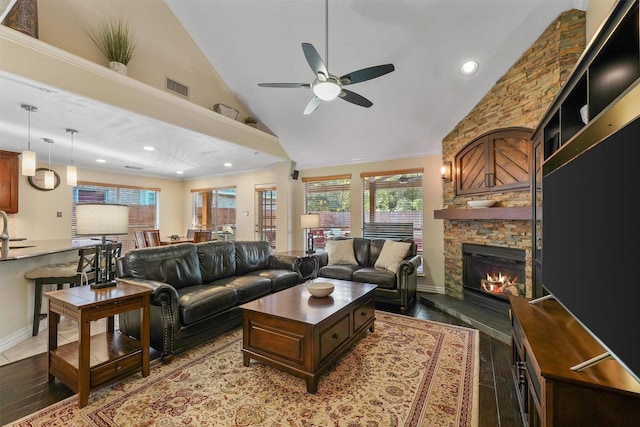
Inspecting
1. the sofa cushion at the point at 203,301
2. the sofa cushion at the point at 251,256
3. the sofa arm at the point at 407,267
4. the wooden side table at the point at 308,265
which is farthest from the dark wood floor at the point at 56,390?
the wooden side table at the point at 308,265

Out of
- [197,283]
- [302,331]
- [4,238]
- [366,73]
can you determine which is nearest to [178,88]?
[4,238]

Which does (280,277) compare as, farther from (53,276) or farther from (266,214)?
(266,214)

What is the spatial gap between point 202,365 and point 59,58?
3.14 m

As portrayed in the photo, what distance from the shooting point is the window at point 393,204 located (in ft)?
16.4

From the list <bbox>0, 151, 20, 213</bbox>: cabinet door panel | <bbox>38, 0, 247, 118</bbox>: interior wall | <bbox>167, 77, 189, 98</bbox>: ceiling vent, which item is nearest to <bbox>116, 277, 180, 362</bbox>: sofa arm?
<bbox>38, 0, 247, 118</bbox>: interior wall

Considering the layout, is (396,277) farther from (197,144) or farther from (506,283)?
(197,144)

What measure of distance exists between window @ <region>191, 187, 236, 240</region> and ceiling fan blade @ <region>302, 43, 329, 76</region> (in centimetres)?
534

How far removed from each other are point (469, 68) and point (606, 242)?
3.19m

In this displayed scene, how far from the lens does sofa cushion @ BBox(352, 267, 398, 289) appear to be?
12.7 feet

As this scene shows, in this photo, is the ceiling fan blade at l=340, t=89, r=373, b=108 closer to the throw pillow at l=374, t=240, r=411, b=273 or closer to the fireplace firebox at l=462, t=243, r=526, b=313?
the throw pillow at l=374, t=240, r=411, b=273

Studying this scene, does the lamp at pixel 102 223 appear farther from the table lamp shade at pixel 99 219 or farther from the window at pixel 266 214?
the window at pixel 266 214

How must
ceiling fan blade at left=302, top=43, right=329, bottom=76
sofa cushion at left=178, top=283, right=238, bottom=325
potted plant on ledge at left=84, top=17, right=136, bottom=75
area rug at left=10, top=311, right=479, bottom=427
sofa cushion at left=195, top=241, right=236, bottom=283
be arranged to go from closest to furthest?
1. area rug at left=10, top=311, right=479, bottom=427
2. ceiling fan blade at left=302, top=43, right=329, bottom=76
3. sofa cushion at left=178, top=283, right=238, bottom=325
4. potted plant on ledge at left=84, top=17, right=136, bottom=75
5. sofa cushion at left=195, top=241, right=236, bottom=283

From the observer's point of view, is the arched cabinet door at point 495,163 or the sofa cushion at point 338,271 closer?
the arched cabinet door at point 495,163

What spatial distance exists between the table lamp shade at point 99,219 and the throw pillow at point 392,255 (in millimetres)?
3311
